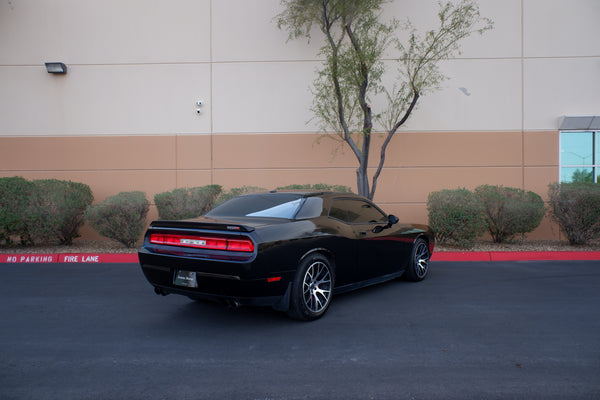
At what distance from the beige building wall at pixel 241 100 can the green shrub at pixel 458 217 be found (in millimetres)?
1790

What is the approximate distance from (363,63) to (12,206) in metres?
8.48

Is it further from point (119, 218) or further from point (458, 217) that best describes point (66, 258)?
point (458, 217)

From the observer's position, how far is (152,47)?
11531 mm

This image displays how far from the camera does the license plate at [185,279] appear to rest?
418 cm

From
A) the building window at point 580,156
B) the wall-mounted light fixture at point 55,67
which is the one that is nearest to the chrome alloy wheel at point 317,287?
the building window at point 580,156

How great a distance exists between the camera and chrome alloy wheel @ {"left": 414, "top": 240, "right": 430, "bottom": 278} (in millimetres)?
6413

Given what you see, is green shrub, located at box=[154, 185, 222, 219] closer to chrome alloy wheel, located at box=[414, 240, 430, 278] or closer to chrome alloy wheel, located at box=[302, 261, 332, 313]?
chrome alloy wheel, located at box=[414, 240, 430, 278]

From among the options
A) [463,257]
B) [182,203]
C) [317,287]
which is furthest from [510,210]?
[182,203]

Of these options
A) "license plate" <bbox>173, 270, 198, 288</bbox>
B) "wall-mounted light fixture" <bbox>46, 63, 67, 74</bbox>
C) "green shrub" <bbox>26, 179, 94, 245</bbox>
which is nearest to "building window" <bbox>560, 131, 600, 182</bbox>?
"license plate" <bbox>173, 270, 198, 288</bbox>

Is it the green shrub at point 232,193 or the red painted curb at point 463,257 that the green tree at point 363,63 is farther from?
the red painted curb at point 463,257

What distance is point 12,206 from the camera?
9.27m

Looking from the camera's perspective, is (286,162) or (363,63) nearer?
(363,63)

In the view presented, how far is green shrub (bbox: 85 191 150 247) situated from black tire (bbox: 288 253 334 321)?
20.3ft

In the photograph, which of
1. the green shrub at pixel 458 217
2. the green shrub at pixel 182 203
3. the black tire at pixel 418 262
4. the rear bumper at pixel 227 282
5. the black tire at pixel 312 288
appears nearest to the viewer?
the rear bumper at pixel 227 282
